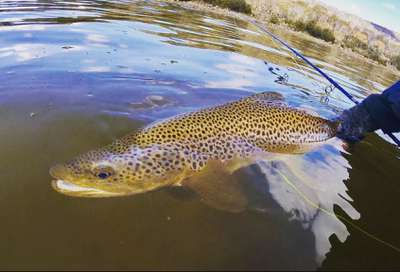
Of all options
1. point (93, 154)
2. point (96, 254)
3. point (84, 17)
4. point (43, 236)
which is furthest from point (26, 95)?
point (84, 17)

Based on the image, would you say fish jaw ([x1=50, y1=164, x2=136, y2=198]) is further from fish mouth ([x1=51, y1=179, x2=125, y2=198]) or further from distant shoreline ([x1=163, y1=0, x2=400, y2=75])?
distant shoreline ([x1=163, y1=0, x2=400, y2=75])

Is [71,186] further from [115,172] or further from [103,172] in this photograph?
[115,172]

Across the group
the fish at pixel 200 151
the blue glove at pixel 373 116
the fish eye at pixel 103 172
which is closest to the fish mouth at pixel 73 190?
the fish at pixel 200 151

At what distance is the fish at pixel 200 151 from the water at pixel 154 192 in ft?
0.40

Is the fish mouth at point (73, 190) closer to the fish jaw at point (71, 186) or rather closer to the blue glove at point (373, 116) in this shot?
the fish jaw at point (71, 186)

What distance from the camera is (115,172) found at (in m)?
3.37

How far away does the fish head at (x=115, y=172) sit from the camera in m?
3.18

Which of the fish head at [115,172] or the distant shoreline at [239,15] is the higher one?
the distant shoreline at [239,15]

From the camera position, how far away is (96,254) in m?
2.63

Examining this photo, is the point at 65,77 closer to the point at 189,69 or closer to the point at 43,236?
the point at 189,69

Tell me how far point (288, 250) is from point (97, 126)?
272 cm

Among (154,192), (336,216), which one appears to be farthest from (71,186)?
(336,216)

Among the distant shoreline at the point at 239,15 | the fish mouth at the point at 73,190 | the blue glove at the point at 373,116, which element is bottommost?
the fish mouth at the point at 73,190

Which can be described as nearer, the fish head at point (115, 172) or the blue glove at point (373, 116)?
the fish head at point (115, 172)
